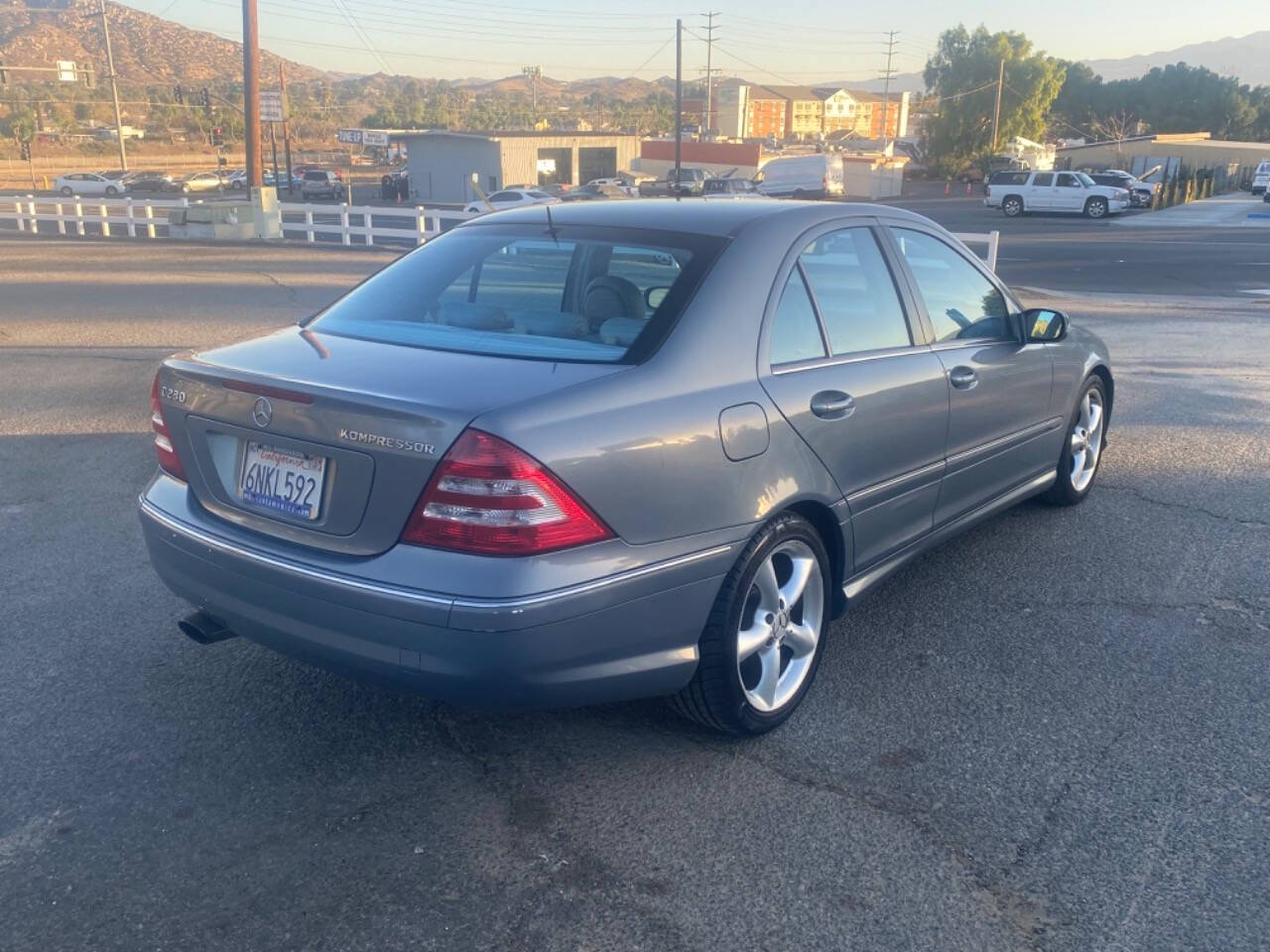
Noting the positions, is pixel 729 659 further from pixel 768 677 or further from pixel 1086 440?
pixel 1086 440

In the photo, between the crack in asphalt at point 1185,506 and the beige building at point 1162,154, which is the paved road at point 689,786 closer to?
the crack in asphalt at point 1185,506

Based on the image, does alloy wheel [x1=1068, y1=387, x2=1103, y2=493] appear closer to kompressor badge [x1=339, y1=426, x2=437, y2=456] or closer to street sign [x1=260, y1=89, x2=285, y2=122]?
kompressor badge [x1=339, y1=426, x2=437, y2=456]

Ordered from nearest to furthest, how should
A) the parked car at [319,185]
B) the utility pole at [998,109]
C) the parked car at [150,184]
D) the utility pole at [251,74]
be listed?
the utility pole at [251,74] < the parked car at [319,185] < the parked car at [150,184] < the utility pole at [998,109]

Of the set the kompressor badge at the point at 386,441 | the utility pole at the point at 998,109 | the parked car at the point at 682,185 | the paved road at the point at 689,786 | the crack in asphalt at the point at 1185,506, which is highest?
the utility pole at the point at 998,109

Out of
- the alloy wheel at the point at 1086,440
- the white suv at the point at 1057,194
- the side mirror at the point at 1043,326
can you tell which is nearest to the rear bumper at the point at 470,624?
the side mirror at the point at 1043,326

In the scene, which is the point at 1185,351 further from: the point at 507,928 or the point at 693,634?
the point at 507,928

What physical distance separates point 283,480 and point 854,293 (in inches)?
84.9

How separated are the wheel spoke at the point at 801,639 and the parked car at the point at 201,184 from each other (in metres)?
63.1

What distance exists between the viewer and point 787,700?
3738mm

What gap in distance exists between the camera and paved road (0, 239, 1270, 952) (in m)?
2.79

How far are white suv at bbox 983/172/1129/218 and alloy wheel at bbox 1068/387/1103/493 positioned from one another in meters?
41.2

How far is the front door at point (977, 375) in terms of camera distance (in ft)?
14.9

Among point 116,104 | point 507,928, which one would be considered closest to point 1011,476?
point 507,928

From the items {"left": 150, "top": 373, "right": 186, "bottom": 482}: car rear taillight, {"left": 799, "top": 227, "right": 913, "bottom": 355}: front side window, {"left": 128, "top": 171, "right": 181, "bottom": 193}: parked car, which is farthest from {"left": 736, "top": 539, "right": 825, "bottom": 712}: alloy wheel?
{"left": 128, "top": 171, "right": 181, "bottom": 193}: parked car
